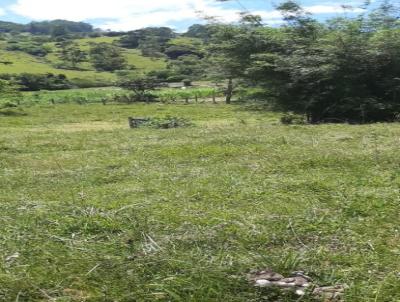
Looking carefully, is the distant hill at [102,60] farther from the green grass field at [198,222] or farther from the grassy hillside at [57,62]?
the green grass field at [198,222]

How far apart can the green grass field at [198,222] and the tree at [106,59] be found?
9717cm

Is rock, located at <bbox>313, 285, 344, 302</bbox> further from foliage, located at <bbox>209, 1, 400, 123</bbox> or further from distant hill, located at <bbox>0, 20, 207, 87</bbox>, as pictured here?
distant hill, located at <bbox>0, 20, 207, 87</bbox>

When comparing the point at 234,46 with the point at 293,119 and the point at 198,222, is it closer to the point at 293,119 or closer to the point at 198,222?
the point at 293,119

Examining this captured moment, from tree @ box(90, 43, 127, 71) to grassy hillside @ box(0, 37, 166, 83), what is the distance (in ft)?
5.37

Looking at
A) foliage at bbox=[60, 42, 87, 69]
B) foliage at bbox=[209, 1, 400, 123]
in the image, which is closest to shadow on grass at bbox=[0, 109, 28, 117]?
foliage at bbox=[209, 1, 400, 123]

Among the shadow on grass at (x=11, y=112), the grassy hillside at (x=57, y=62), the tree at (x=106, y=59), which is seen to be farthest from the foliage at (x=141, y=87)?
the tree at (x=106, y=59)

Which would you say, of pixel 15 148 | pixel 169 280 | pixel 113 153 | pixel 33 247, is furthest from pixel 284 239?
pixel 15 148

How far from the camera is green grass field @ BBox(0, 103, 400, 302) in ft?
12.3

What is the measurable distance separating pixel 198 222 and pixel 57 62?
108686 mm

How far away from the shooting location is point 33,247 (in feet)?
14.8

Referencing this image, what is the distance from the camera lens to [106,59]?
107 m

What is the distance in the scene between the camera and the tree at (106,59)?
106312mm

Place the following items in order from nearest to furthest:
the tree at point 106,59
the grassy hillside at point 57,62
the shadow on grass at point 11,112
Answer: the shadow on grass at point 11,112, the grassy hillside at point 57,62, the tree at point 106,59

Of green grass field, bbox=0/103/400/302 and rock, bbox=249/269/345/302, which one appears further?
green grass field, bbox=0/103/400/302
